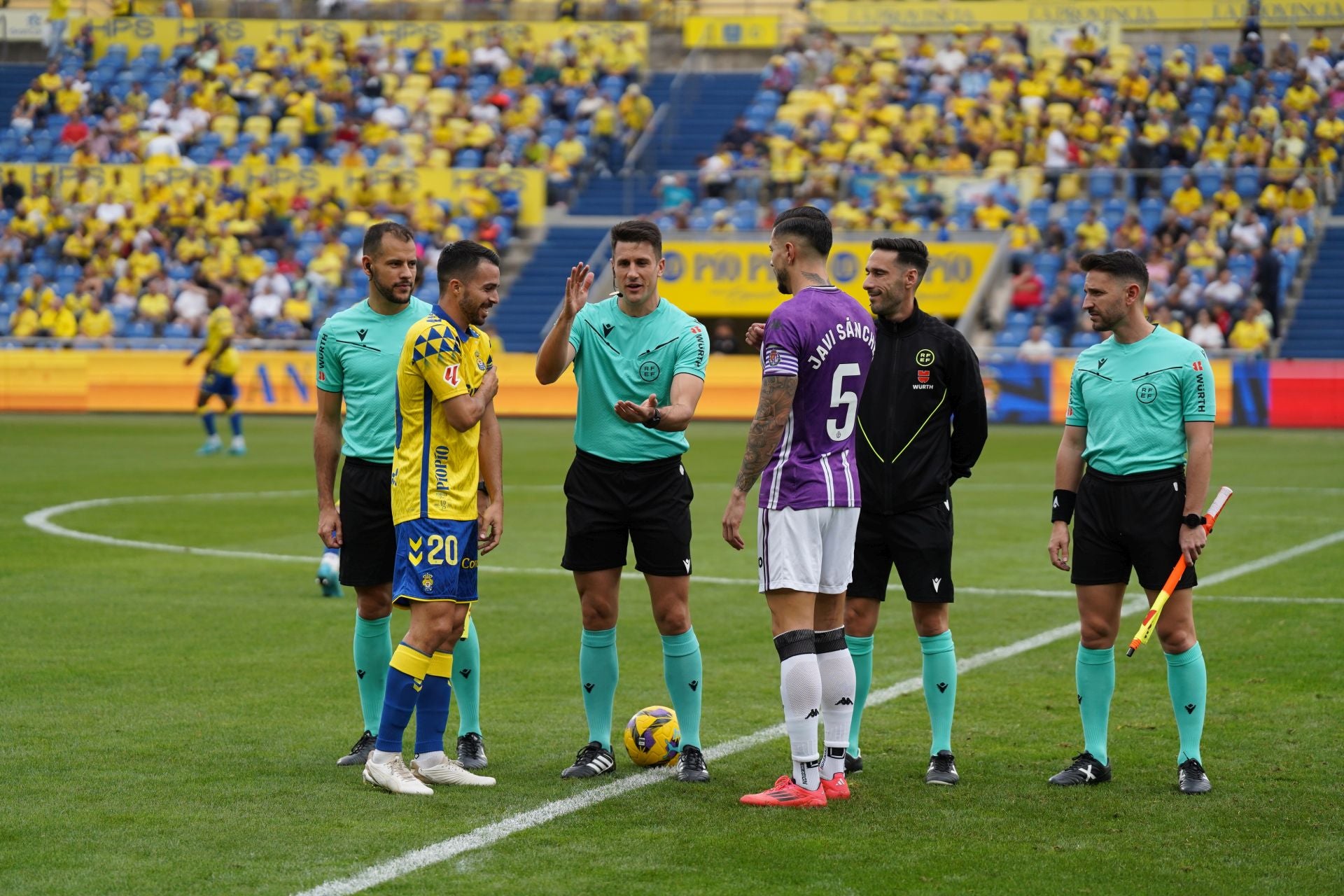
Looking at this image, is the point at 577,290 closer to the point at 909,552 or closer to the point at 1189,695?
the point at 909,552

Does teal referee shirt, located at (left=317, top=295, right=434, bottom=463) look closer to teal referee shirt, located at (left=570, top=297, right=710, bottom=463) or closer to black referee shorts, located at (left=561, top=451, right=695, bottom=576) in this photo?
teal referee shirt, located at (left=570, top=297, right=710, bottom=463)

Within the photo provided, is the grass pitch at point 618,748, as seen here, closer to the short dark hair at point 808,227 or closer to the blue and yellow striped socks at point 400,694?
the blue and yellow striped socks at point 400,694

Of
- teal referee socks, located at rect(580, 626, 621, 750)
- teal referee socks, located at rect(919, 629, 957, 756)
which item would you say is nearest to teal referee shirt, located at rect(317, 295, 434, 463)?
teal referee socks, located at rect(580, 626, 621, 750)

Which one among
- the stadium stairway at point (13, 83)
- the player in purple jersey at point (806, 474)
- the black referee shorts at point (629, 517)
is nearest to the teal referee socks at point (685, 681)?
the black referee shorts at point (629, 517)

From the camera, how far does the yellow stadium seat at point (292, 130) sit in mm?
40781

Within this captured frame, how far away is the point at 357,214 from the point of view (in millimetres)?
38406

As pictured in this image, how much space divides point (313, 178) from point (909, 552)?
3393 centimetres

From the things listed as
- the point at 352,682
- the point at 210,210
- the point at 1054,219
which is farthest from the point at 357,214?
the point at 352,682

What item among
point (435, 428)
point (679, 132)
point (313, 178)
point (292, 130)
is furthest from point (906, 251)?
point (292, 130)

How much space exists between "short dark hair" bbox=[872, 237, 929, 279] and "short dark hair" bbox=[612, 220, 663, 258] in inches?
35.8

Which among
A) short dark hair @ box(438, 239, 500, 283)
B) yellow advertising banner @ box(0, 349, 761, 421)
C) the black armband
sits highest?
short dark hair @ box(438, 239, 500, 283)

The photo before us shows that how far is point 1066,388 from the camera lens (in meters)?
29.5

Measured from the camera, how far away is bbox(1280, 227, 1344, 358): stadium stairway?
30.8m

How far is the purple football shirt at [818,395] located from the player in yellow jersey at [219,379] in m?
18.4
